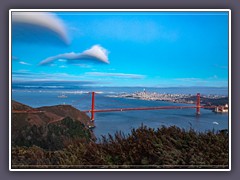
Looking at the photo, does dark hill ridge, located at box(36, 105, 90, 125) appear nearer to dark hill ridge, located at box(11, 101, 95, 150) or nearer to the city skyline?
dark hill ridge, located at box(11, 101, 95, 150)

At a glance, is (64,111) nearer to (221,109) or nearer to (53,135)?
(53,135)

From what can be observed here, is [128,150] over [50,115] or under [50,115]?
under

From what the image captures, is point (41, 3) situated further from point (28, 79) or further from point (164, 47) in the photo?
point (164, 47)

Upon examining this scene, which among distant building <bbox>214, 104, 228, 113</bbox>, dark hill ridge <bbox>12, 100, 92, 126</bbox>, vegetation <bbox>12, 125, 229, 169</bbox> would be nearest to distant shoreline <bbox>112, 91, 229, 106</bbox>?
distant building <bbox>214, 104, 228, 113</bbox>

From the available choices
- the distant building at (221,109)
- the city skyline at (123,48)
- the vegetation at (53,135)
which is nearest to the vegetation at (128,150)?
the vegetation at (53,135)

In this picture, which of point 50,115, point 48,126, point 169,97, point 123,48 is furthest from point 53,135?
point 169,97

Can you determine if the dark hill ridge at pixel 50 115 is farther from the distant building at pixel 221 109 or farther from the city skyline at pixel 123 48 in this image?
the distant building at pixel 221 109

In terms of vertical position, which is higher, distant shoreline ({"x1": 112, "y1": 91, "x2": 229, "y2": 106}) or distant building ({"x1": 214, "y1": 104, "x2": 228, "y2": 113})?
distant shoreline ({"x1": 112, "y1": 91, "x2": 229, "y2": 106})
